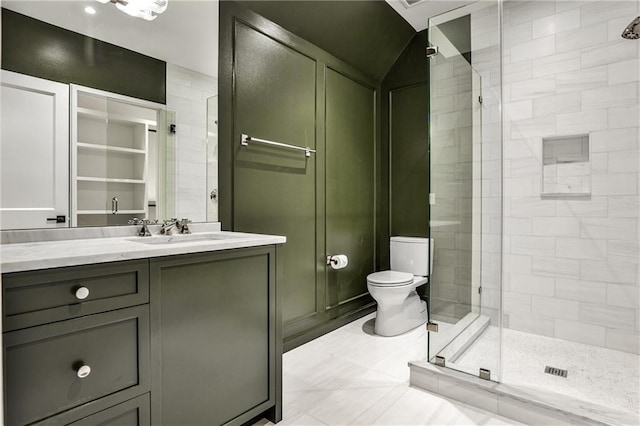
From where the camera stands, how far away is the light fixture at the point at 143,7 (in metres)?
1.61

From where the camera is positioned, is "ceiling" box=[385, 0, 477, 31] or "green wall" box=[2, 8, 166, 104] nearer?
"green wall" box=[2, 8, 166, 104]

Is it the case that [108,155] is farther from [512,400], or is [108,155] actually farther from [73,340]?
[512,400]

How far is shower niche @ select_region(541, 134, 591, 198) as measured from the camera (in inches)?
97.7

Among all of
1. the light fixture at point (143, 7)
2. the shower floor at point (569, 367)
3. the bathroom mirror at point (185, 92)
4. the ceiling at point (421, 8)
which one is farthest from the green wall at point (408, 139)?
the light fixture at point (143, 7)

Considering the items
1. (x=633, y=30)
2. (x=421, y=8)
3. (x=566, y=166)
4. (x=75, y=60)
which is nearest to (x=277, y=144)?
(x=75, y=60)

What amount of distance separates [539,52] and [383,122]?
134 cm

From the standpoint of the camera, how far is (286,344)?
95.0 inches

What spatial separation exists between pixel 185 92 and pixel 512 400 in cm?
224

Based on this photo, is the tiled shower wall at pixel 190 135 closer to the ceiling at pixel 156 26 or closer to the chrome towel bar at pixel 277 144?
the ceiling at pixel 156 26

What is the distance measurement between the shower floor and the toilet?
0.69m

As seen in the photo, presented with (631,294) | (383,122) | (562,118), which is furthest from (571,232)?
(383,122)

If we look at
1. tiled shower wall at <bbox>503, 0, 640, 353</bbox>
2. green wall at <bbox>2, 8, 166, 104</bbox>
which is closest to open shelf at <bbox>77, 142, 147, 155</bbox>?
green wall at <bbox>2, 8, 166, 104</bbox>

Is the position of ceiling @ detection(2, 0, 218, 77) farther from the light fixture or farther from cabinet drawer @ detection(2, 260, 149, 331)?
cabinet drawer @ detection(2, 260, 149, 331)

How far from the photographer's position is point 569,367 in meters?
2.12
